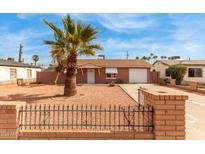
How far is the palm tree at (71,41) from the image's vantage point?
13234 millimetres

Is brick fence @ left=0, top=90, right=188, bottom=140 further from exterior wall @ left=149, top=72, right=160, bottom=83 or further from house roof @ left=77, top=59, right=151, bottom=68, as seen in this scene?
exterior wall @ left=149, top=72, right=160, bottom=83

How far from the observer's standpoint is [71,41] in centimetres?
1323

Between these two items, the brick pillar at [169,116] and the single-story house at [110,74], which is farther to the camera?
the single-story house at [110,74]

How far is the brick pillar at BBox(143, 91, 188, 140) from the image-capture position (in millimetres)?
3906

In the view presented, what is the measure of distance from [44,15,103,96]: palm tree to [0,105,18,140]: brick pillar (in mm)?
9589

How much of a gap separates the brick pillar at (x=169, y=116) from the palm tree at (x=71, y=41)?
33.2 ft

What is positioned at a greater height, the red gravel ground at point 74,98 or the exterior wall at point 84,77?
the exterior wall at point 84,77

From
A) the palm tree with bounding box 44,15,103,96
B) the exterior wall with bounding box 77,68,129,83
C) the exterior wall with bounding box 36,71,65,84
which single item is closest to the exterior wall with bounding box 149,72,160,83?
the exterior wall with bounding box 77,68,129,83

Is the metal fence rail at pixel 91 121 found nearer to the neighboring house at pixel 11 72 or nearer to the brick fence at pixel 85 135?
the brick fence at pixel 85 135

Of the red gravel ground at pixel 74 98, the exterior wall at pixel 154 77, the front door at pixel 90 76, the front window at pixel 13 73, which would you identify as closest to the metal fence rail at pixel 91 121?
the red gravel ground at pixel 74 98

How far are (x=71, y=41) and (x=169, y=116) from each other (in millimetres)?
10489
